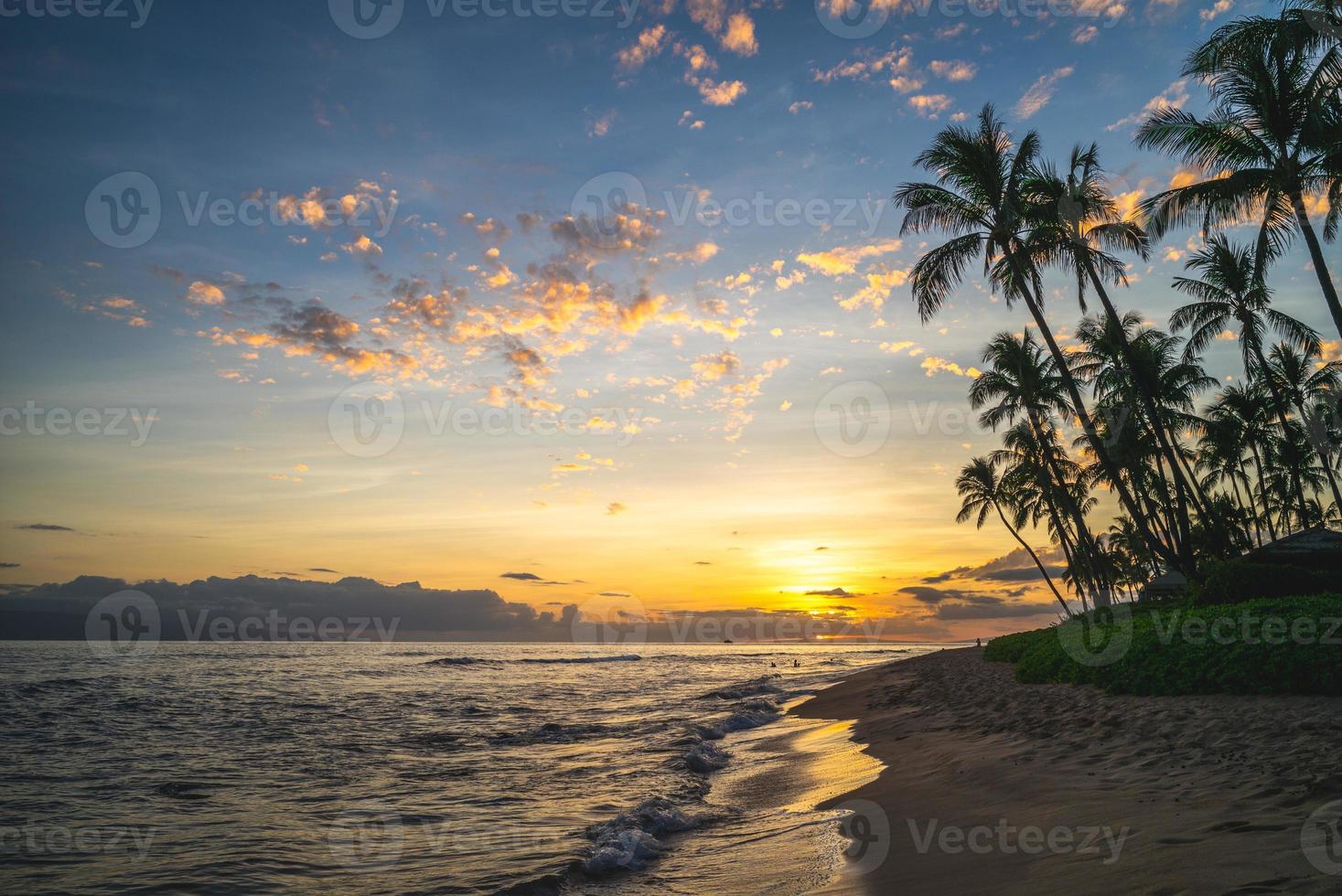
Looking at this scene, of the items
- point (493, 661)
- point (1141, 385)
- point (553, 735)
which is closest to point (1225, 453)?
point (1141, 385)

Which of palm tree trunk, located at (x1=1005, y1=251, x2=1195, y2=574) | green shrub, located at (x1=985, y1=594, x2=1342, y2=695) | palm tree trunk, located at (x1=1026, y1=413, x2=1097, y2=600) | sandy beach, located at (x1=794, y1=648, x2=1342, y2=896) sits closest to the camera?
sandy beach, located at (x1=794, y1=648, x2=1342, y2=896)

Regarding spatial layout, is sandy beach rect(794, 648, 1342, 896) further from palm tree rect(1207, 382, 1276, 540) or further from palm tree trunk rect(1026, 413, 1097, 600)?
palm tree rect(1207, 382, 1276, 540)

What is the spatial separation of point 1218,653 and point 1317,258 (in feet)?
40.8

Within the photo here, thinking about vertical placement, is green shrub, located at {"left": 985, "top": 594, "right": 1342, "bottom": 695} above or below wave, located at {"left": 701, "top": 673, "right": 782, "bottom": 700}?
above

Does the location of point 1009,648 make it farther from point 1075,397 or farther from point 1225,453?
point 1225,453

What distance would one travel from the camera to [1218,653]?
10516mm

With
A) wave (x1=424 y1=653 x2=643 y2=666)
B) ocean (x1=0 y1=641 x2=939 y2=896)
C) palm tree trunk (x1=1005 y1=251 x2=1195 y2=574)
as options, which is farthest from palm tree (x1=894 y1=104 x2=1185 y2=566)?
wave (x1=424 y1=653 x2=643 y2=666)

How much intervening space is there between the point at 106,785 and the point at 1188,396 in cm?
3974

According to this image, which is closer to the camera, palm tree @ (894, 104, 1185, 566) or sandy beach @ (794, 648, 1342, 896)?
sandy beach @ (794, 648, 1342, 896)

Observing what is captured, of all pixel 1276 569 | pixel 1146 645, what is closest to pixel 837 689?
pixel 1276 569

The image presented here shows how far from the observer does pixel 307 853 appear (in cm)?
821

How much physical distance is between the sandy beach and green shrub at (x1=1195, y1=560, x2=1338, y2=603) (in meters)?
9.07

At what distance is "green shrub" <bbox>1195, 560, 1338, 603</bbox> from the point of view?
56.2 feet

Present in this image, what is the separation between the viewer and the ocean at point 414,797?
284 inches
